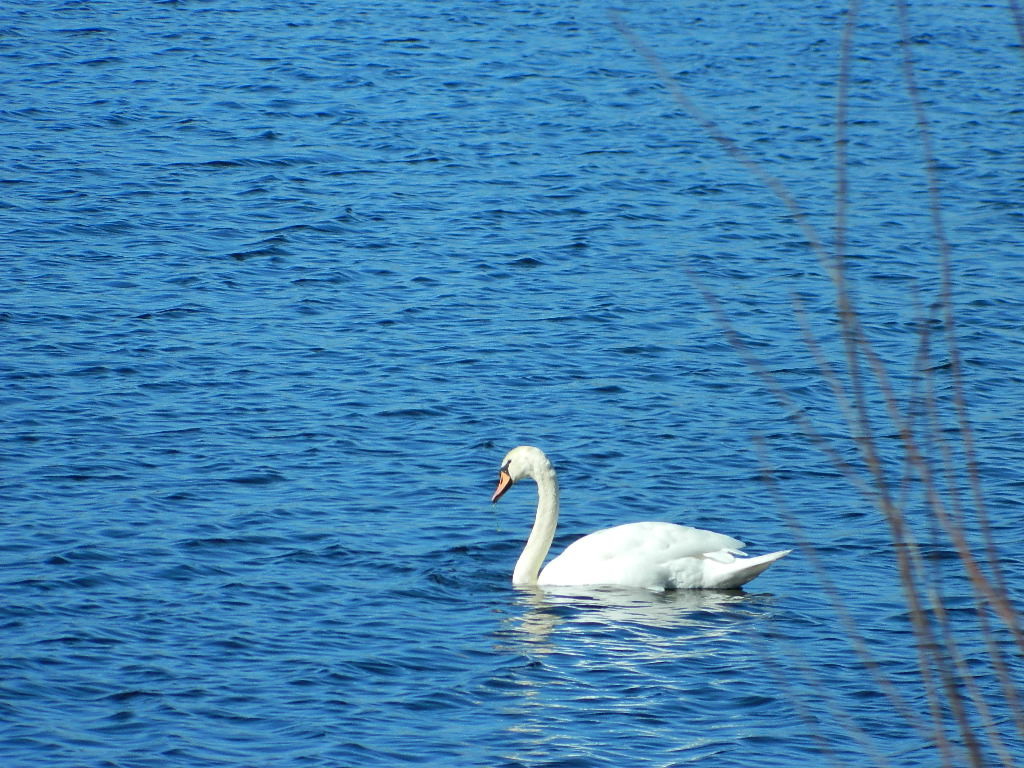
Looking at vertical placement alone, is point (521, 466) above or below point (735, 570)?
above

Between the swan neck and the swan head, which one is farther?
the swan head

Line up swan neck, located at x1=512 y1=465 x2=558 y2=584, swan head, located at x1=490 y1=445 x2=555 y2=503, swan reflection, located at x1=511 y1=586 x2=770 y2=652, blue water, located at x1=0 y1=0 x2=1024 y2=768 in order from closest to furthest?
blue water, located at x1=0 y1=0 x2=1024 y2=768 < swan reflection, located at x1=511 y1=586 x2=770 y2=652 < swan neck, located at x1=512 y1=465 x2=558 y2=584 < swan head, located at x1=490 y1=445 x2=555 y2=503

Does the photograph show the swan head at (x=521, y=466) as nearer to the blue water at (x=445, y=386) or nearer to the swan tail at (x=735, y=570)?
the blue water at (x=445, y=386)

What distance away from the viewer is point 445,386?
43.0 ft

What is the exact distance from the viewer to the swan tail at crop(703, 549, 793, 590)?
29.8ft

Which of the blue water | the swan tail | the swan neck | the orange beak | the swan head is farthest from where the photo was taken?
the orange beak

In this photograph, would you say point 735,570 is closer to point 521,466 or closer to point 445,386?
point 521,466

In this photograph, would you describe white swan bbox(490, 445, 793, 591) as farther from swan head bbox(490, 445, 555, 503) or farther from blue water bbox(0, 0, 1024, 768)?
swan head bbox(490, 445, 555, 503)

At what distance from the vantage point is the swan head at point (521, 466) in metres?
9.99

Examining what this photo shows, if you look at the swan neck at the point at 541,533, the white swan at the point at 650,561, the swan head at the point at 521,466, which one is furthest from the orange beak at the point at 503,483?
the white swan at the point at 650,561

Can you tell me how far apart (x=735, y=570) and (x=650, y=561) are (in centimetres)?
Result: 47

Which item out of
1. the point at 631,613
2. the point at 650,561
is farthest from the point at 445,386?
the point at 631,613

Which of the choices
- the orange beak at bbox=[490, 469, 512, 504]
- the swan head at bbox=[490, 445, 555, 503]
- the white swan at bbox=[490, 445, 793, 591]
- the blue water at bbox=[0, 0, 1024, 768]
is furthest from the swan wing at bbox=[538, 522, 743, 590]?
the orange beak at bbox=[490, 469, 512, 504]

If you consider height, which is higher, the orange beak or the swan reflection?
the orange beak
